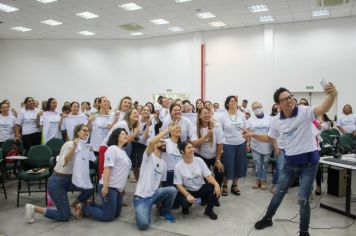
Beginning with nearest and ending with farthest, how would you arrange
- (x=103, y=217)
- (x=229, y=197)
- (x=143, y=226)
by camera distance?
(x=143, y=226) < (x=103, y=217) < (x=229, y=197)

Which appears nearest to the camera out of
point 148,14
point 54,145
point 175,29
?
point 54,145

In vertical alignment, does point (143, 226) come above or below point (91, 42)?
below

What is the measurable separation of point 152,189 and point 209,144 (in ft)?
3.76

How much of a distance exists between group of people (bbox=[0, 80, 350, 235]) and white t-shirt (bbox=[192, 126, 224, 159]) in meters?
0.01

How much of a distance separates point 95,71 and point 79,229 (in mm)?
11270

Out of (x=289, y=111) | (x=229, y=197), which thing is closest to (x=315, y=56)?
(x=229, y=197)

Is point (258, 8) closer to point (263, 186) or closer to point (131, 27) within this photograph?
point (131, 27)

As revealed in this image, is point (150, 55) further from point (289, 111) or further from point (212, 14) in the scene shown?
A: point (289, 111)

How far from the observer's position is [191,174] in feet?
12.1

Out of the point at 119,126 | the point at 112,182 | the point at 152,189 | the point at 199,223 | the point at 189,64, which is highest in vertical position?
the point at 189,64

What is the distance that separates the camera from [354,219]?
3627 millimetres

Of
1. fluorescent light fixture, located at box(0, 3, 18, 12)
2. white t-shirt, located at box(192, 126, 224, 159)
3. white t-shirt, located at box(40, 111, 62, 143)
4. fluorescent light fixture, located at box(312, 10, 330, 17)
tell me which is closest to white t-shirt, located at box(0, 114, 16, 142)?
white t-shirt, located at box(40, 111, 62, 143)

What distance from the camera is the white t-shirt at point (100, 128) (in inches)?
190

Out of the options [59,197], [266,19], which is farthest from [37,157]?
[266,19]
